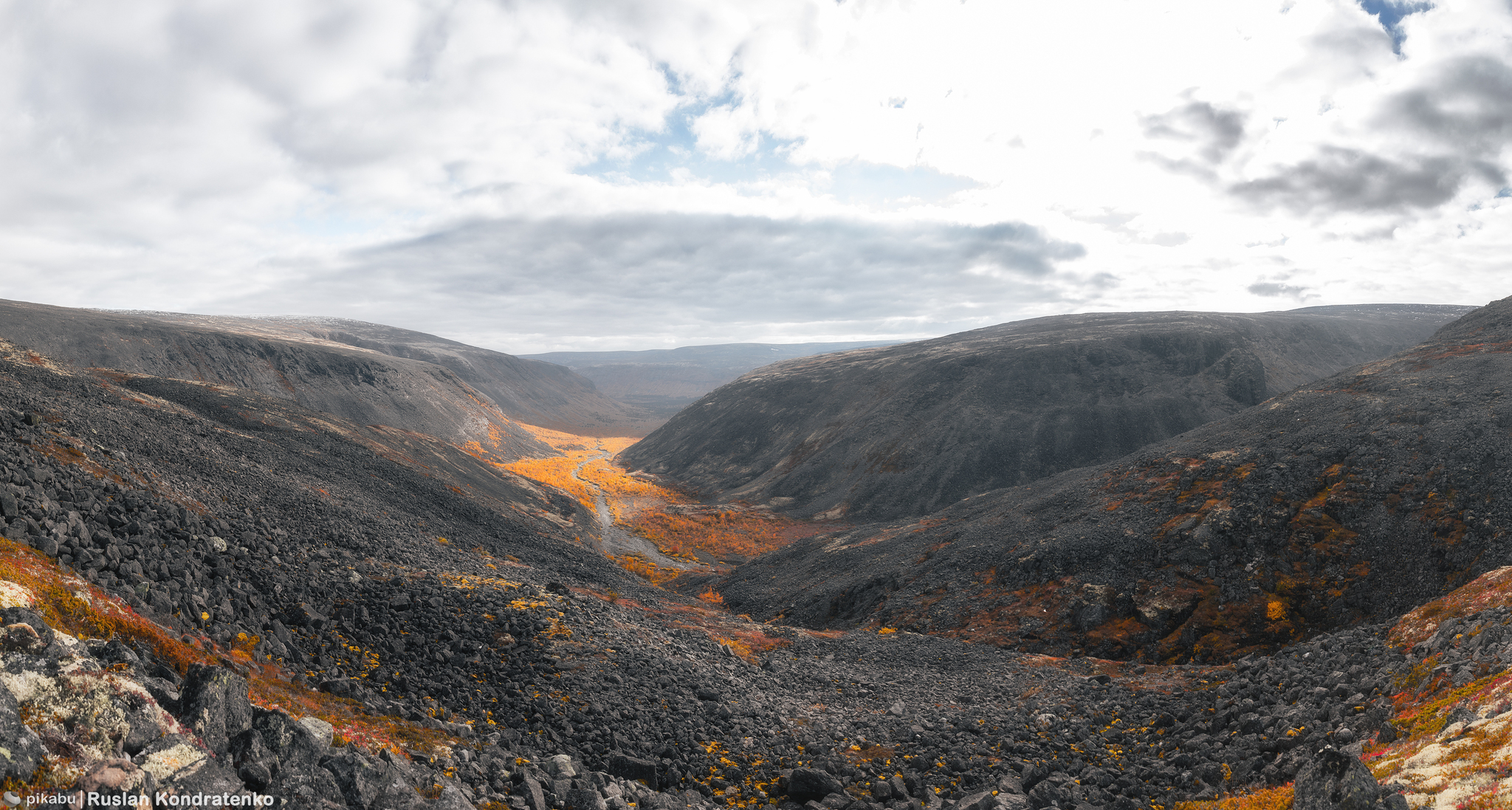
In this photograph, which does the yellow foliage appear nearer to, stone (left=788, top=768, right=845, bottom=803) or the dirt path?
the dirt path

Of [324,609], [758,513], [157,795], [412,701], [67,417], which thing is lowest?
[758,513]

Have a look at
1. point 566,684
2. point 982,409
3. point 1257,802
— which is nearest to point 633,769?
point 566,684

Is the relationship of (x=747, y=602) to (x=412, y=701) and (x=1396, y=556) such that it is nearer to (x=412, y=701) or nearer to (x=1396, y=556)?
(x=412, y=701)

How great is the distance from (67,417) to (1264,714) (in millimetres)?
40268

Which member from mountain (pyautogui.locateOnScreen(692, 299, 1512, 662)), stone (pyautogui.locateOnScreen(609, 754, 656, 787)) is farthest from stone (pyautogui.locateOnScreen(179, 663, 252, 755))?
mountain (pyautogui.locateOnScreen(692, 299, 1512, 662))

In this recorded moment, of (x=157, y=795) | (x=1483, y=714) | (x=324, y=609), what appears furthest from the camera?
(x=324, y=609)

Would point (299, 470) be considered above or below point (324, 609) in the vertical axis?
above

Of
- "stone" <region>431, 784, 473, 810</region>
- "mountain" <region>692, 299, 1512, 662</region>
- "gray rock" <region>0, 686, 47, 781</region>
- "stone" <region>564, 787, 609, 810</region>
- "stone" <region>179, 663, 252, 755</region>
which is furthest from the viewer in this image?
"mountain" <region>692, 299, 1512, 662</region>

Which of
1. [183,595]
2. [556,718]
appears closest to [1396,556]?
[556,718]

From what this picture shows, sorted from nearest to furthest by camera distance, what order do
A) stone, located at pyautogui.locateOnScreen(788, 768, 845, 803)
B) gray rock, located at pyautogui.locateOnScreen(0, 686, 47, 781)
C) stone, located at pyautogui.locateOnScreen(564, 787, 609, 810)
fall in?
gray rock, located at pyautogui.locateOnScreen(0, 686, 47, 781) → stone, located at pyautogui.locateOnScreen(564, 787, 609, 810) → stone, located at pyautogui.locateOnScreen(788, 768, 845, 803)

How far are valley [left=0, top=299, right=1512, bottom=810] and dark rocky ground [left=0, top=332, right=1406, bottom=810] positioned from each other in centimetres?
10

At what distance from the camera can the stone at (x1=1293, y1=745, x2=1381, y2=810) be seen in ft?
28.4

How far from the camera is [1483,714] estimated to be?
1005 centimetres

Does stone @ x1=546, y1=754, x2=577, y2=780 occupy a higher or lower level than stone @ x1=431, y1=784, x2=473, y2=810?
lower
